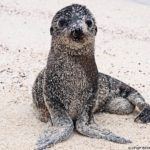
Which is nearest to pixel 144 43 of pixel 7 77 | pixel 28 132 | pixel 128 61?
pixel 128 61

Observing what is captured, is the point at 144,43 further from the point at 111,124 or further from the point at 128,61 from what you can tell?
the point at 111,124

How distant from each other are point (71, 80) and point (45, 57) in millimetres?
3346

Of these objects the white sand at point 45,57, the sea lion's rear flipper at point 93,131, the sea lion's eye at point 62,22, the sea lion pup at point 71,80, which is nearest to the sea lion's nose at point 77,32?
the sea lion pup at point 71,80

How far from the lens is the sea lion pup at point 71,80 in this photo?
597 centimetres

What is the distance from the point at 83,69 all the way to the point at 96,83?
0.25 metres

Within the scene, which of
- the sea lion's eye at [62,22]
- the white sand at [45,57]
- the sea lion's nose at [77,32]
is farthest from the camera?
the white sand at [45,57]

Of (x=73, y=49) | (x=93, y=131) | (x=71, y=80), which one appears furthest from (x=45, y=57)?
(x=93, y=131)

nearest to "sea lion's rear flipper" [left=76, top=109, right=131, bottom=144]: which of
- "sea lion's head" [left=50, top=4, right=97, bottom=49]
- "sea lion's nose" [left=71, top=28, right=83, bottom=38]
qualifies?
"sea lion's head" [left=50, top=4, right=97, bottom=49]

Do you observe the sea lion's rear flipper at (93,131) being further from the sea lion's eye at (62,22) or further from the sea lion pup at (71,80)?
the sea lion's eye at (62,22)

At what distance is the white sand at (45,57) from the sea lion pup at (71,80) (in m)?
0.14

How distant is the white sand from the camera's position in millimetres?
6152

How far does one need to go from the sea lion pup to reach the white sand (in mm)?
138

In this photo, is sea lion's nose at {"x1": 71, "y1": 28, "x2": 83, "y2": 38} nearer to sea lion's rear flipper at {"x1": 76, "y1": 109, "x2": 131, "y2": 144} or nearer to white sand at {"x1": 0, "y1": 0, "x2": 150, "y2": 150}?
sea lion's rear flipper at {"x1": 76, "y1": 109, "x2": 131, "y2": 144}

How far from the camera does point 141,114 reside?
6.71 metres
